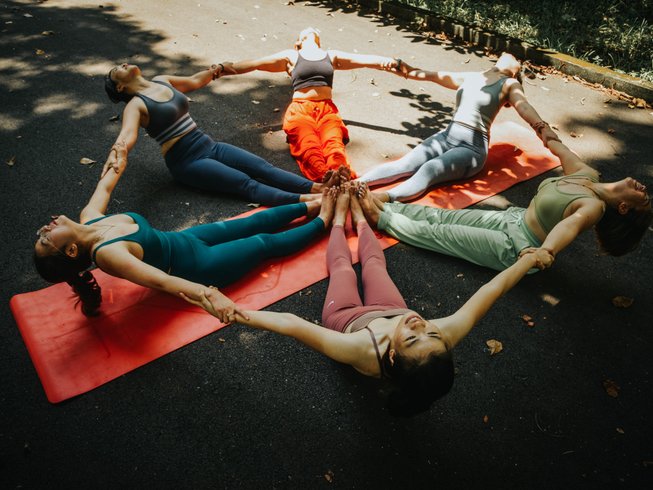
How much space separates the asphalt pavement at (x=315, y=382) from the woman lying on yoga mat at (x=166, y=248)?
507mm

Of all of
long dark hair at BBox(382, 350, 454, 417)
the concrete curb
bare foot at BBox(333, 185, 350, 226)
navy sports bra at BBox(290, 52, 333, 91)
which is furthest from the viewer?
the concrete curb

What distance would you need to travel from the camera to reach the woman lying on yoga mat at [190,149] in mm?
3812

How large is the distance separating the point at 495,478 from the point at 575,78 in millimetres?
6895

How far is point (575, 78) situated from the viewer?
7.02 metres

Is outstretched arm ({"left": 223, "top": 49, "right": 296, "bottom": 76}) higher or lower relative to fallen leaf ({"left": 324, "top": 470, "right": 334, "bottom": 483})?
higher

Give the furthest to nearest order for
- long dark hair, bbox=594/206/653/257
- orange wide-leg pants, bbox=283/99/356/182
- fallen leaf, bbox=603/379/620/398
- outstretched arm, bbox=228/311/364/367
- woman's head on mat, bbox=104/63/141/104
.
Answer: orange wide-leg pants, bbox=283/99/356/182 → woman's head on mat, bbox=104/63/141/104 → long dark hair, bbox=594/206/653/257 → fallen leaf, bbox=603/379/620/398 → outstretched arm, bbox=228/311/364/367

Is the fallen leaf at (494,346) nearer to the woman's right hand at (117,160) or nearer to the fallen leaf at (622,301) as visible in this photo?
the fallen leaf at (622,301)

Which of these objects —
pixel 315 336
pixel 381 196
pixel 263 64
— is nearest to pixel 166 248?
pixel 315 336

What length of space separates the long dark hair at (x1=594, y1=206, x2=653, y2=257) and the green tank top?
31 cm

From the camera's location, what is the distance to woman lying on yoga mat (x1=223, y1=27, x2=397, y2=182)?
463 centimetres

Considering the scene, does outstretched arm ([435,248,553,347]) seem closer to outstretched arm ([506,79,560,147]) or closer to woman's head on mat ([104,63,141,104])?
outstretched arm ([506,79,560,147])

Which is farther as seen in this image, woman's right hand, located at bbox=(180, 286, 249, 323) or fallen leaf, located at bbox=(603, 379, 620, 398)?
fallen leaf, located at bbox=(603, 379, 620, 398)

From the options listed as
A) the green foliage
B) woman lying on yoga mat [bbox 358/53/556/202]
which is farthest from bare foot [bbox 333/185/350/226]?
the green foliage

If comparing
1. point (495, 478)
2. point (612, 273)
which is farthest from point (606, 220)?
point (495, 478)
